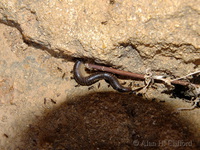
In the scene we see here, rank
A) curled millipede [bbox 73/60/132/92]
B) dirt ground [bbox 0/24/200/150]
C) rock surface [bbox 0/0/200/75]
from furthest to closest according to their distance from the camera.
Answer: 1. curled millipede [bbox 73/60/132/92]
2. dirt ground [bbox 0/24/200/150]
3. rock surface [bbox 0/0/200/75]

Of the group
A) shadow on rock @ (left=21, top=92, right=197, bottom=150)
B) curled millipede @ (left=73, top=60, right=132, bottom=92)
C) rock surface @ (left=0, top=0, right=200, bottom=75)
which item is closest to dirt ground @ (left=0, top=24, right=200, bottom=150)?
shadow on rock @ (left=21, top=92, right=197, bottom=150)

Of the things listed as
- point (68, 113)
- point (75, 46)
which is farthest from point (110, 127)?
point (75, 46)

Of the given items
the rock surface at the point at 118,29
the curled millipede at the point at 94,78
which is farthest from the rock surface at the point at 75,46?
the curled millipede at the point at 94,78

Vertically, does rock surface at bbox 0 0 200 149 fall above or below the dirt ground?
above

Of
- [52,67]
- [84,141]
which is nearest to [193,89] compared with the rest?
[84,141]

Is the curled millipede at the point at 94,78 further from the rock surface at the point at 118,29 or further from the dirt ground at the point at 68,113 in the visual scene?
the rock surface at the point at 118,29

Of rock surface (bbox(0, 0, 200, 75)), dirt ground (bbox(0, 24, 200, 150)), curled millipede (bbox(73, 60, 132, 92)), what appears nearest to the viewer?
rock surface (bbox(0, 0, 200, 75))

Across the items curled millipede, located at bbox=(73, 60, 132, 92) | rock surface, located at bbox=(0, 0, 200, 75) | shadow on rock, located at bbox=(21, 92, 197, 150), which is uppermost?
rock surface, located at bbox=(0, 0, 200, 75)

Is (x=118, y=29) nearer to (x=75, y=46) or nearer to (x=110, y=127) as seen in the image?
(x=75, y=46)

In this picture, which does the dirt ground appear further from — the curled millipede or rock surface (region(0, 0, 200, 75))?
rock surface (region(0, 0, 200, 75))
